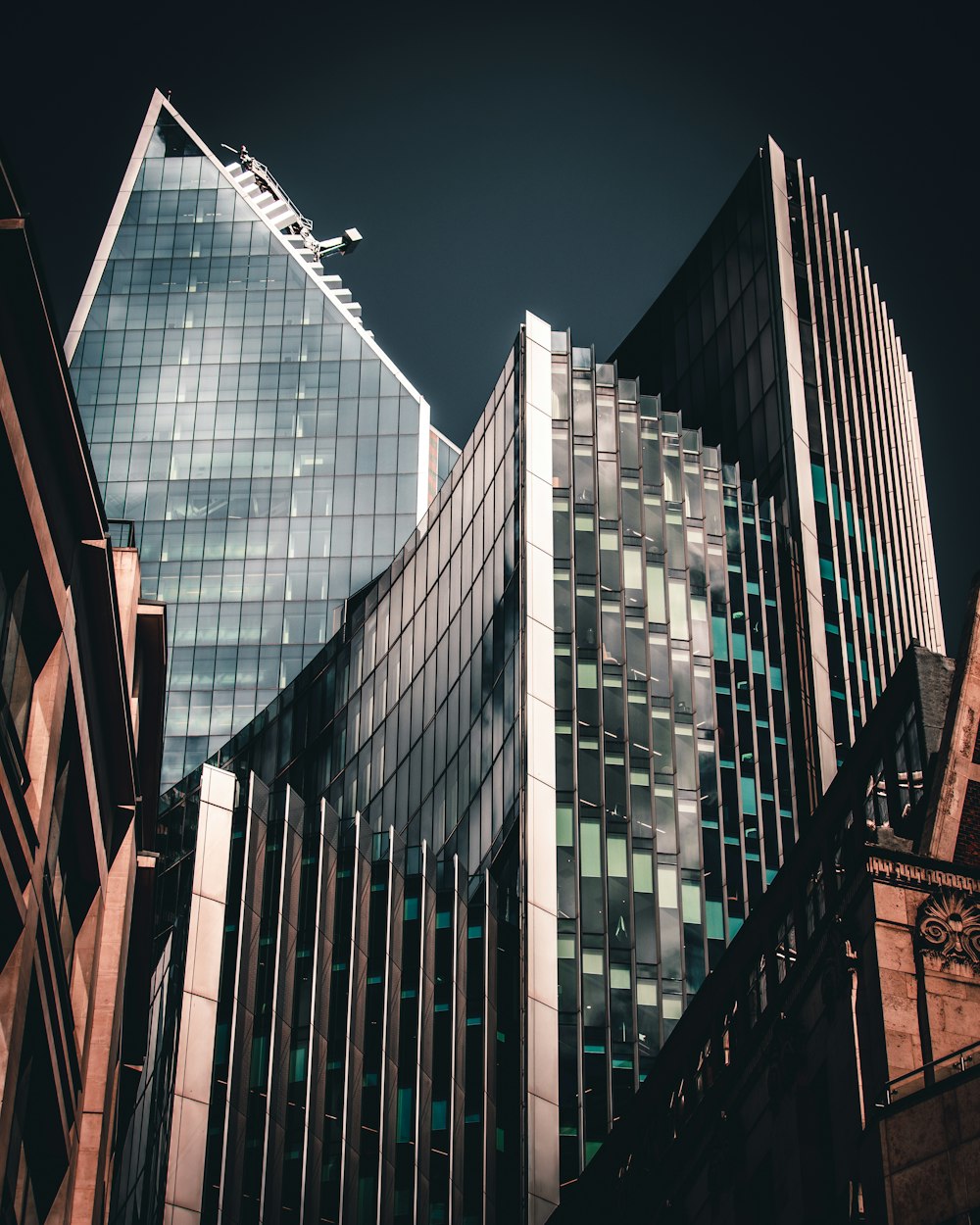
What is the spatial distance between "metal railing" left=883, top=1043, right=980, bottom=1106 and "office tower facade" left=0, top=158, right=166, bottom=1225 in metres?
13.7

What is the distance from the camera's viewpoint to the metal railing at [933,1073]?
104ft

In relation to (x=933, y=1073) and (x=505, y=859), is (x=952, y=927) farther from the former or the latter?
(x=505, y=859)

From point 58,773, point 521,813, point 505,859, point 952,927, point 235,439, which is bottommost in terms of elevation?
point 952,927

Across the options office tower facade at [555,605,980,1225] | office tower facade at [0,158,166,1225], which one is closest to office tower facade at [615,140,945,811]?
office tower facade at [555,605,980,1225]

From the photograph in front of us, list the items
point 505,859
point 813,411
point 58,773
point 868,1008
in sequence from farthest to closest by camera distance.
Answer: point 813,411, point 505,859, point 58,773, point 868,1008

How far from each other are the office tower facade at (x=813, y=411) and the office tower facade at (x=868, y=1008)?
2026 inches

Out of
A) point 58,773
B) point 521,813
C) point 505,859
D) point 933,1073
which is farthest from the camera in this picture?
point 505,859

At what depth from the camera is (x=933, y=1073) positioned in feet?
105

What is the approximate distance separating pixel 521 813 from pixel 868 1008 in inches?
2055

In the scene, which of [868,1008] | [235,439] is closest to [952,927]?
[868,1008]

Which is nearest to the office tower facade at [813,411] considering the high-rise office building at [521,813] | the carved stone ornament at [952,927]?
the high-rise office building at [521,813]

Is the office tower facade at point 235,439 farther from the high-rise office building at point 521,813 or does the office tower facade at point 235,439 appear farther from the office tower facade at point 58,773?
the office tower facade at point 58,773

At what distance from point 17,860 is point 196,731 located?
135 metres

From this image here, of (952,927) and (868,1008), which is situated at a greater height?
(952,927)
